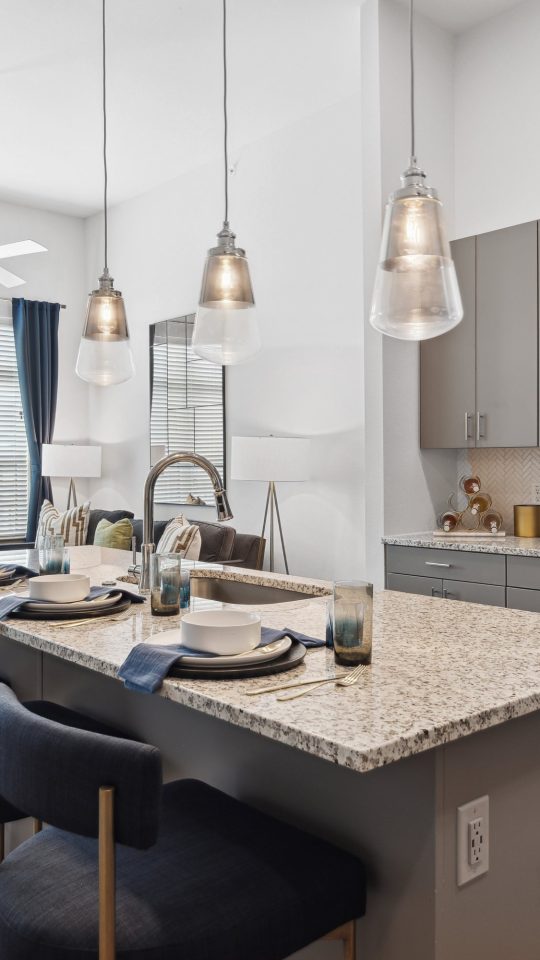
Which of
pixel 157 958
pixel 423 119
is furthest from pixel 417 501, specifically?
pixel 157 958

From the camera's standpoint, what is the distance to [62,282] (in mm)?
6707

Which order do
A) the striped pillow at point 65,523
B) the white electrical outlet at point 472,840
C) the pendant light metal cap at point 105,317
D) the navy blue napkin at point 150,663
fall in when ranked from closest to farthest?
the white electrical outlet at point 472,840 < the navy blue napkin at point 150,663 < the pendant light metal cap at point 105,317 < the striped pillow at point 65,523

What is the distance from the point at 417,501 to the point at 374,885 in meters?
2.83

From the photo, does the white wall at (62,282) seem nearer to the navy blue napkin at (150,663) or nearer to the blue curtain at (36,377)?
the blue curtain at (36,377)

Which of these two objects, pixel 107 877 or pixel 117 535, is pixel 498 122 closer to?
pixel 117 535

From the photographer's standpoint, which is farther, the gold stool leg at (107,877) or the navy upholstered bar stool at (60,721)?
the navy upholstered bar stool at (60,721)

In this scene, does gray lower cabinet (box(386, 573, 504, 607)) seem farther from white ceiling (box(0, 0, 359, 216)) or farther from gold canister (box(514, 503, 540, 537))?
white ceiling (box(0, 0, 359, 216))

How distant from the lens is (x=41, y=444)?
6.41 m

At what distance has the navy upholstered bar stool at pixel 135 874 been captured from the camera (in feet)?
3.61

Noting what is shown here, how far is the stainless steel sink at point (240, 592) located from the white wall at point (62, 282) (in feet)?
13.9

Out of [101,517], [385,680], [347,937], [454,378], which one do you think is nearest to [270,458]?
[454,378]

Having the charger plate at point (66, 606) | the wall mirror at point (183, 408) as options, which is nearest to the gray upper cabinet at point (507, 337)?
the wall mirror at point (183, 408)

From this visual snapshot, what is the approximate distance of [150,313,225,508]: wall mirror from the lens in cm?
557

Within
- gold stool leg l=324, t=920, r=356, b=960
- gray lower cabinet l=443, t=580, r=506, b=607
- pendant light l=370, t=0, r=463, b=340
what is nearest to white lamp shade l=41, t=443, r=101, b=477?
gray lower cabinet l=443, t=580, r=506, b=607
